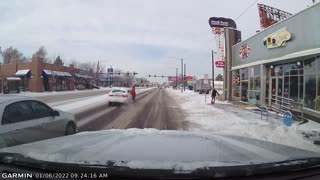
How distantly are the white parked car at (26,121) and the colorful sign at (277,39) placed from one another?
18.3 metres

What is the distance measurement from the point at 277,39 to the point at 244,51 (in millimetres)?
9565

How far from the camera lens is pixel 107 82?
16462 centimetres

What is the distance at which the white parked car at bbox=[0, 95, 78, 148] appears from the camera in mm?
7602

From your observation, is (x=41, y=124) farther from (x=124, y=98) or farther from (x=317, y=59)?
(x=124, y=98)

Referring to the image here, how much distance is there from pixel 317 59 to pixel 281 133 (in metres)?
8.29

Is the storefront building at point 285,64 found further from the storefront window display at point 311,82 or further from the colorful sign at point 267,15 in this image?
the colorful sign at point 267,15

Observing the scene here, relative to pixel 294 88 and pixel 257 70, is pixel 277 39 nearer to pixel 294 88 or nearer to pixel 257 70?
pixel 294 88

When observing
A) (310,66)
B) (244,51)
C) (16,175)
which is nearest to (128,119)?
(310,66)

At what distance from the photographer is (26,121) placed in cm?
832

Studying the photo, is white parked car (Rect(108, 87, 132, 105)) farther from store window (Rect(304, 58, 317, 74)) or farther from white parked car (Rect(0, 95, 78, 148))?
white parked car (Rect(0, 95, 78, 148))

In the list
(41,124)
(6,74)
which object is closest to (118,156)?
(41,124)

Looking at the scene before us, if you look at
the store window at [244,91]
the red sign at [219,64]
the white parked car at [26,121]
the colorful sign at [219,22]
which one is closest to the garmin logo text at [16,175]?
the white parked car at [26,121]

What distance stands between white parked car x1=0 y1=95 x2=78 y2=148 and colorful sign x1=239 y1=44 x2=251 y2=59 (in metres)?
27.0

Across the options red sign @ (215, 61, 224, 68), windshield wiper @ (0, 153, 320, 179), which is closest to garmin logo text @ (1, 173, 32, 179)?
windshield wiper @ (0, 153, 320, 179)
